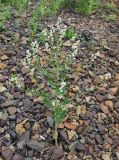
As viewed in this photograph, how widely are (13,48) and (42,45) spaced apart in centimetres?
42

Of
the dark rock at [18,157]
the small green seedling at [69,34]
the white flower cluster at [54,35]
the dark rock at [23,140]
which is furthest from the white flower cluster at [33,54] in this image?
the dark rock at [18,157]

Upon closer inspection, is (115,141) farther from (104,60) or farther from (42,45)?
(42,45)

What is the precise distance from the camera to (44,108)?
4172mm

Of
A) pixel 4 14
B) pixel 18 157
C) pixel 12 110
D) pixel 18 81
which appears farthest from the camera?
pixel 4 14

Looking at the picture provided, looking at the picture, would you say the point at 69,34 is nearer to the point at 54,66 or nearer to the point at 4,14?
the point at 54,66

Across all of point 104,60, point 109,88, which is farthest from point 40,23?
point 109,88

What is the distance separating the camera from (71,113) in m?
4.17

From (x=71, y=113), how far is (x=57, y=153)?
1.96ft

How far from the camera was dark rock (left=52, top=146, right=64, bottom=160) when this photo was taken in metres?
3.70

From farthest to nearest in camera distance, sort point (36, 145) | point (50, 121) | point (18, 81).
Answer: point (18, 81) → point (50, 121) → point (36, 145)

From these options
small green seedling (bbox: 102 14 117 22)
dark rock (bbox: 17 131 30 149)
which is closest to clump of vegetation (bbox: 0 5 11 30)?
small green seedling (bbox: 102 14 117 22)

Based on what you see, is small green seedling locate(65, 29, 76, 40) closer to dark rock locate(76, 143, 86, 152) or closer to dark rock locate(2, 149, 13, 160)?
A: dark rock locate(76, 143, 86, 152)

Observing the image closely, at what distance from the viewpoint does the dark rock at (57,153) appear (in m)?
3.70

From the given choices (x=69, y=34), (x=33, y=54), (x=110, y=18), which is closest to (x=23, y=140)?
(x=33, y=54)
